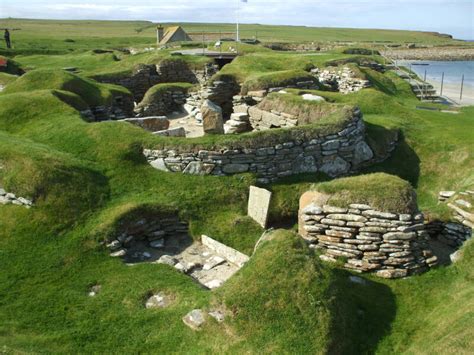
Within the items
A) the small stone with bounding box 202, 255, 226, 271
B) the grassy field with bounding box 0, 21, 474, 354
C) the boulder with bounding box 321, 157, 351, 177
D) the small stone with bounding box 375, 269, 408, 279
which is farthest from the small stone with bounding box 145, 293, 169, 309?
the boulder with bounding box 321, 157, 351, 177

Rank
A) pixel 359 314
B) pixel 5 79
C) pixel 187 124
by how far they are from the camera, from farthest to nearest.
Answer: pixel 5 79
pixel 187 124
pixel 359 314

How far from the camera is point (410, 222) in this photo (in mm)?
9836

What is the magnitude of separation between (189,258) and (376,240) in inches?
177

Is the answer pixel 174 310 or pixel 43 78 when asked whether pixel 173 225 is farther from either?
pixel 43 78

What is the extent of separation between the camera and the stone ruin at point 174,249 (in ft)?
33.8

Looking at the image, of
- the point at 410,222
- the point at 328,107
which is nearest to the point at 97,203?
the point at 410,222

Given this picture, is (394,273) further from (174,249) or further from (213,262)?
(174,249)

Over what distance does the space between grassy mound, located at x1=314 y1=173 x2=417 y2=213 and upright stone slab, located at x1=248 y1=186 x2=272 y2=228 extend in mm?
1632

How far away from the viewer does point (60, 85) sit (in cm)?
1981

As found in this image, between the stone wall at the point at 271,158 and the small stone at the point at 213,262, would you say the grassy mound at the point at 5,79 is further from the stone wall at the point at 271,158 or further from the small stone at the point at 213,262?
the small stone at the point at 213,262

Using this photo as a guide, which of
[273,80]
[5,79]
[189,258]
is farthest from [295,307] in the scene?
[5,79]

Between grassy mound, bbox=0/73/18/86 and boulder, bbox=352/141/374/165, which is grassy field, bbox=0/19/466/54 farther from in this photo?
boulder, bbox=352/141/374/165

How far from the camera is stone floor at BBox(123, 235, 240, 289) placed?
10.2 meters

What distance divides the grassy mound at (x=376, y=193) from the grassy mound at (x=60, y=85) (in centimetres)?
1352
